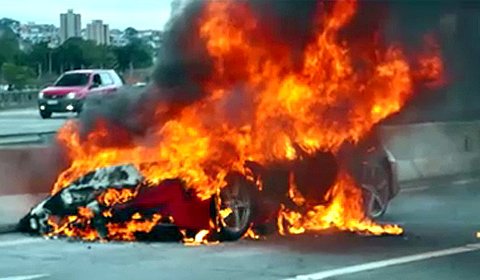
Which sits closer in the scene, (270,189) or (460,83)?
(270,189)

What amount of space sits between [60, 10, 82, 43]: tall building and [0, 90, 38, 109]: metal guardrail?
52.0 feet

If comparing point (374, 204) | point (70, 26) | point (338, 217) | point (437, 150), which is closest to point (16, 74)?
point (70, 26)

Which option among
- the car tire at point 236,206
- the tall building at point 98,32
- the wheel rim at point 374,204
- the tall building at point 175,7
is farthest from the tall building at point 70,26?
the car tire at point 236,206

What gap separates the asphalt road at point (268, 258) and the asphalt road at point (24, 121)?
17176 mm

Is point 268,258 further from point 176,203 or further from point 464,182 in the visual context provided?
point 464,182

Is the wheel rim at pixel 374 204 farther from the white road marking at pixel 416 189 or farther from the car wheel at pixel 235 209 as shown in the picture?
the white road marking at pixel 416 189

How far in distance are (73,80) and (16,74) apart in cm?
411

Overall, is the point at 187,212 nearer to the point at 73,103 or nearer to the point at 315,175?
the point at 315,175

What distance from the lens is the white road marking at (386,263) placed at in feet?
35.7

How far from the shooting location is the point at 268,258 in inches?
472

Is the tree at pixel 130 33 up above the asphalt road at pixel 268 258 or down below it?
above

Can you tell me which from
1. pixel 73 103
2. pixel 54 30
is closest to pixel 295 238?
pixel 54 30

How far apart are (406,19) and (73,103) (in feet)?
74.0

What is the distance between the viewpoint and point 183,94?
1429cm
